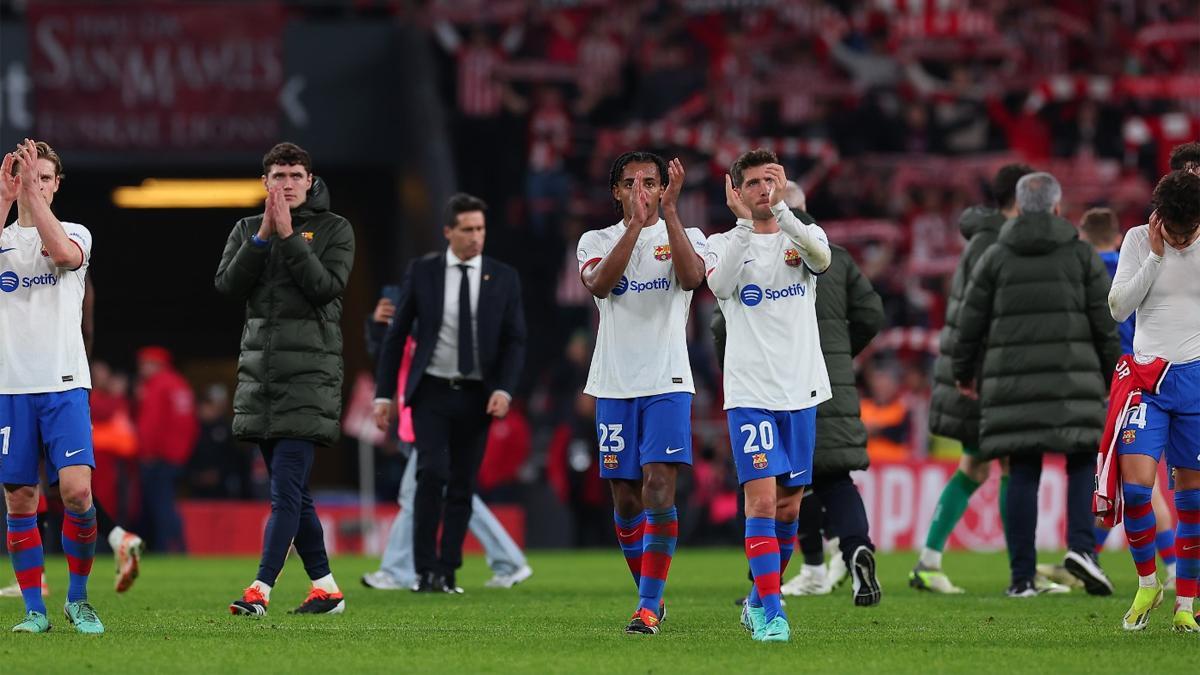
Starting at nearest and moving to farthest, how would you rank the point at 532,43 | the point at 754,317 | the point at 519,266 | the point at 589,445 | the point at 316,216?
the point at 754,317
the point at 316,216
the point at 589,445
the point at 519,266
the point at 532,43

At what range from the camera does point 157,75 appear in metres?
22.4

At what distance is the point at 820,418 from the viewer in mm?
10719

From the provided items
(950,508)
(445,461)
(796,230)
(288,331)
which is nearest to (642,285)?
(796,230)

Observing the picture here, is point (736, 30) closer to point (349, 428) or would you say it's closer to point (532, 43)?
point (532, 43)

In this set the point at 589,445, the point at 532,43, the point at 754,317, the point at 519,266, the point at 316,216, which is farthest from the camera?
the point at 532,43

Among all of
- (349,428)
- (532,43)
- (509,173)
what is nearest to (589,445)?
(349,428)

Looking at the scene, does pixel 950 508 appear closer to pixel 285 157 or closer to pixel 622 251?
pixel 622 251

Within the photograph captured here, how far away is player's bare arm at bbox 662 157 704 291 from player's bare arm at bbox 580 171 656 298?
101 millimetres

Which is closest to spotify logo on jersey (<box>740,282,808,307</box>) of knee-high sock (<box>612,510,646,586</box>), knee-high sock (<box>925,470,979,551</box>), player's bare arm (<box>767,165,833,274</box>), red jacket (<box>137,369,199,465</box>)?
player's bare arm (<box>767,165,833,274</box>)

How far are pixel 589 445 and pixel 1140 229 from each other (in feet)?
36.6

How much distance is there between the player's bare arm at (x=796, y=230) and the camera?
329 inches

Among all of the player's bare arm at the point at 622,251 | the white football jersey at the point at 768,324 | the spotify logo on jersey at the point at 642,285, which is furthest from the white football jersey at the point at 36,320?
the white football jersey at the point at 768,324

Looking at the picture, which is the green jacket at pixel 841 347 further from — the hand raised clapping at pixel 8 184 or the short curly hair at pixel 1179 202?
the hand raised clapping at pixel 8 184

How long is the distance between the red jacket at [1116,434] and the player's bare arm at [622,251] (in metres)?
2.18
